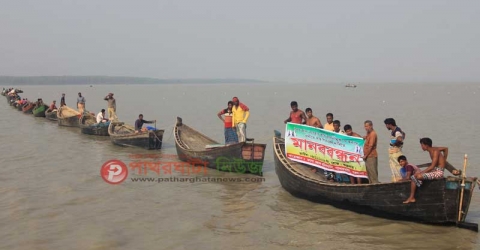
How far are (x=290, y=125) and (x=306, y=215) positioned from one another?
2587 millimetres

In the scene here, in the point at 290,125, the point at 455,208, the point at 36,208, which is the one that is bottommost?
the point at 36,208

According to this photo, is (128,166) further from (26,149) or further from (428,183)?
(428,183)

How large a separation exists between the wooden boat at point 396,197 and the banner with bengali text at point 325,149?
0.59 meters

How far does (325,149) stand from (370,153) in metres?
1.35

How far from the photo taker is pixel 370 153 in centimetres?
916

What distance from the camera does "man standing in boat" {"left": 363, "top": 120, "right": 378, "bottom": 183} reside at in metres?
9.10

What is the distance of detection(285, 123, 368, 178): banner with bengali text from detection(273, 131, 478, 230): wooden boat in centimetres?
59

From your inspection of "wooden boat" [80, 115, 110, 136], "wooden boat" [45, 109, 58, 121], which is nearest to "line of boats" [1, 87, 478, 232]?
"wooden boat" [80, 115, 110, 136]

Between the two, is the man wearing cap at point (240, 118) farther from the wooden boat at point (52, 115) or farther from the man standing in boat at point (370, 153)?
the wooden boat at point (52, 115)

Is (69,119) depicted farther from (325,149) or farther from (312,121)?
(325,149)

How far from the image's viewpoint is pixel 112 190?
11648 millimetres

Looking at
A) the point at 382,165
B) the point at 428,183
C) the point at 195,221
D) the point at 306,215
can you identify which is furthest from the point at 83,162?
the point at 428,183

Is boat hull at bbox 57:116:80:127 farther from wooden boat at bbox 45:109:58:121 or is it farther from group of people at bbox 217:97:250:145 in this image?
group of people at bbox 217:97:250:145

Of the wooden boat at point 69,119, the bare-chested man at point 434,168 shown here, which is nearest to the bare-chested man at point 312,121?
the bare-chested man at point 434,168
